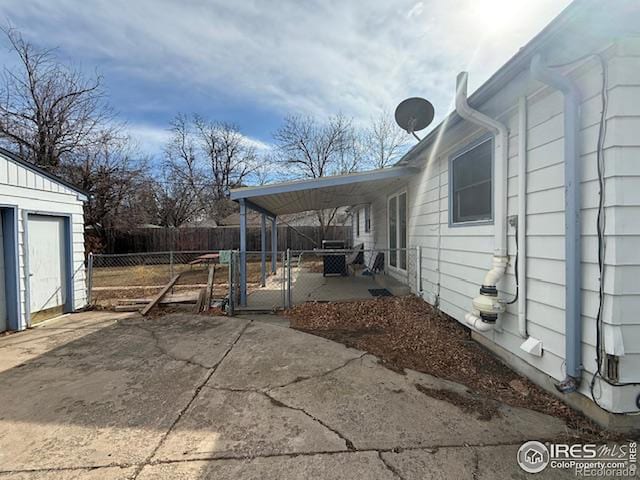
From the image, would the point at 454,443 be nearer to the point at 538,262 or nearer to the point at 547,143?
the point at 538,262

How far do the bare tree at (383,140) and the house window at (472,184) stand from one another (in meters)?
16.1

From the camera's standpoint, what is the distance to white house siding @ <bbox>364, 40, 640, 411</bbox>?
2.16 metres

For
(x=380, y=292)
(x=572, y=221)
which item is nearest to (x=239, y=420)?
(x=572, y=221)

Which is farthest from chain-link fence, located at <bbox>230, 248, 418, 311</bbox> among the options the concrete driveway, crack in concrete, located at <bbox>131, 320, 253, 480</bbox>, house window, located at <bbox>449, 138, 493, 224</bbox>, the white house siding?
the white house siding

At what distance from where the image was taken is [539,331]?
2.85 m

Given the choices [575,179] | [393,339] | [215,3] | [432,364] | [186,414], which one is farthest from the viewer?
[215,3]

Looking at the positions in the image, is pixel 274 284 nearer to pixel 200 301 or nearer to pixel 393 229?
pixel 200 301

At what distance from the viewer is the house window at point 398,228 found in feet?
24.0

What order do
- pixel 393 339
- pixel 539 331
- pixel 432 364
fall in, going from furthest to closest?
1. pixel 393 339
2. pixel 432 364
3. pixel 539 331

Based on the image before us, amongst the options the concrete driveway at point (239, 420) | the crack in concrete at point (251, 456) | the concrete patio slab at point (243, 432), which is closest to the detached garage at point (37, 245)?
the concrete driveway at point (239, 420)

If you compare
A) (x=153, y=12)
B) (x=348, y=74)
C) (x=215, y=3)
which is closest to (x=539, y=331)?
(x=215, y=3)

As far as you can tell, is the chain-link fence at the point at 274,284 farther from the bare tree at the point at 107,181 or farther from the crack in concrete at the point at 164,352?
the bare tree at the point at 107,181

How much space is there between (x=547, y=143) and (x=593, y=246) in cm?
101

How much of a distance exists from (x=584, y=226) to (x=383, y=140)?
748 inches
